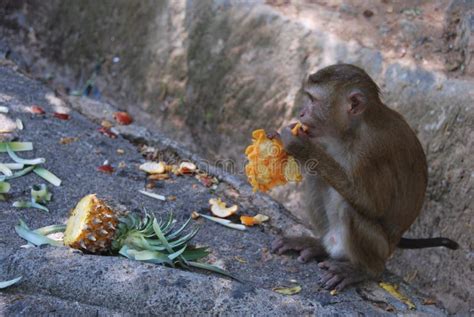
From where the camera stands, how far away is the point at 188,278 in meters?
3.73

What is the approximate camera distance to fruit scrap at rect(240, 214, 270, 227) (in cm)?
506

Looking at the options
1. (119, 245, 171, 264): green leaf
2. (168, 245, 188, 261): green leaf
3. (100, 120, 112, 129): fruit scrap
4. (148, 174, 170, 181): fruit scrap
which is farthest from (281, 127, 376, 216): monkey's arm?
(100, 120, 112, 129): fruit scrap

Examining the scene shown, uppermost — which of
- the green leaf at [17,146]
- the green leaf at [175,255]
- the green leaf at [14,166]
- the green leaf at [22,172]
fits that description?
the green leaf at [175,255]

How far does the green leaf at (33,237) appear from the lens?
158 inches

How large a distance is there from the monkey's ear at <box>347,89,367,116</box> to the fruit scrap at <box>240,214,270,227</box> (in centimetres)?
117

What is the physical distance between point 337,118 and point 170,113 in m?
2.95

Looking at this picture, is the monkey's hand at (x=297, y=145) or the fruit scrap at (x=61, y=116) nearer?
the monkey's hand at (x=297, y=145)

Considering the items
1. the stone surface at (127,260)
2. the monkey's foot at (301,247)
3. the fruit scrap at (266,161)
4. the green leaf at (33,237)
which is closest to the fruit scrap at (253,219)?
the stone surface at (127,260)

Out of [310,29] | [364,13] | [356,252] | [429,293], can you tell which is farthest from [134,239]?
[364,13]

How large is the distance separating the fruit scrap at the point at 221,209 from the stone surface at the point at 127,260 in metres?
0.07

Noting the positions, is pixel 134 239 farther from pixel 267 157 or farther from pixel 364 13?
pixel 364 13

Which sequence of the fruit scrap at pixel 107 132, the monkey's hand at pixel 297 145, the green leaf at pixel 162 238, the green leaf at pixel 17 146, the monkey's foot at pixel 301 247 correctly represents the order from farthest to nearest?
the fruit scrap at pixel 107 132 → the green leaf at pixel 17 146 → the monkey's foot at pixel 301 247 → the monkey's hand at pixel 297 145 → the green leaf at pixel 162 238

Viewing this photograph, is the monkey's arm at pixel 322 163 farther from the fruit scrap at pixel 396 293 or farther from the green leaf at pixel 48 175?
the green leaf at pixel 48 175

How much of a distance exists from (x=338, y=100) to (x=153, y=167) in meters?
1.78
